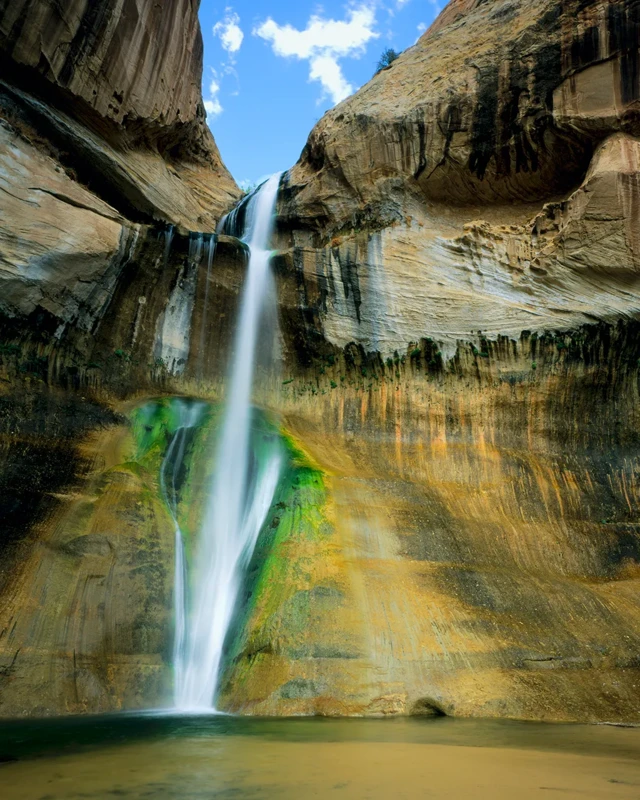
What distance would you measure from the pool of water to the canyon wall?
1595mm

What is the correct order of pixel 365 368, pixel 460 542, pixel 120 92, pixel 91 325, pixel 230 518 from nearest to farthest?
pixel 460 542, pixel 230 518, pixel 91 325, pixel 365 368, pixel 120 92

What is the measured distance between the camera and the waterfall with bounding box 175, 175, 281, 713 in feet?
30.7

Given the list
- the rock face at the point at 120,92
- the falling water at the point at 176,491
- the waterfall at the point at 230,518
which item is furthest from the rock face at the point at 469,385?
the rock face at the point at 120,92

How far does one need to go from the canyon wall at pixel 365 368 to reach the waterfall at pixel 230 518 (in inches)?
14.7

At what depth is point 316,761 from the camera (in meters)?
4.96

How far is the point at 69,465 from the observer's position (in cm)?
1155

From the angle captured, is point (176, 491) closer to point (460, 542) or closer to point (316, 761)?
point (460, 542)

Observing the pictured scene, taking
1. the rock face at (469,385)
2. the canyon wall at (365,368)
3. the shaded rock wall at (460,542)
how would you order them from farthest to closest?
1. the canyon wall at (365,368)
2. the rock face at (469,385)
3. the shaded rock wall at (460,542)

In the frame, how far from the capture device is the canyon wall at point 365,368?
29.3 feet

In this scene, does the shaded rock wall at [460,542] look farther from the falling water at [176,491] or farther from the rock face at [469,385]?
the falling water at [176,491]

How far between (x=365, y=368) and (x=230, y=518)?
535cm

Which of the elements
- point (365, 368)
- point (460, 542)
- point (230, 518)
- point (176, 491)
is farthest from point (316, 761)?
point (365, 368)

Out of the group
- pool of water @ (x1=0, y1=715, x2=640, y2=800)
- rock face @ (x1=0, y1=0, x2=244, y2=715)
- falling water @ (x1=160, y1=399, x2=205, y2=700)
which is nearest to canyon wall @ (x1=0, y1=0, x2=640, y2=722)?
rock face @ (x1=0, y1=0, x2=244, y2=715)

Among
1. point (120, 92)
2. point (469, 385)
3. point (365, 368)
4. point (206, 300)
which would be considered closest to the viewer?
point (469, 385)
